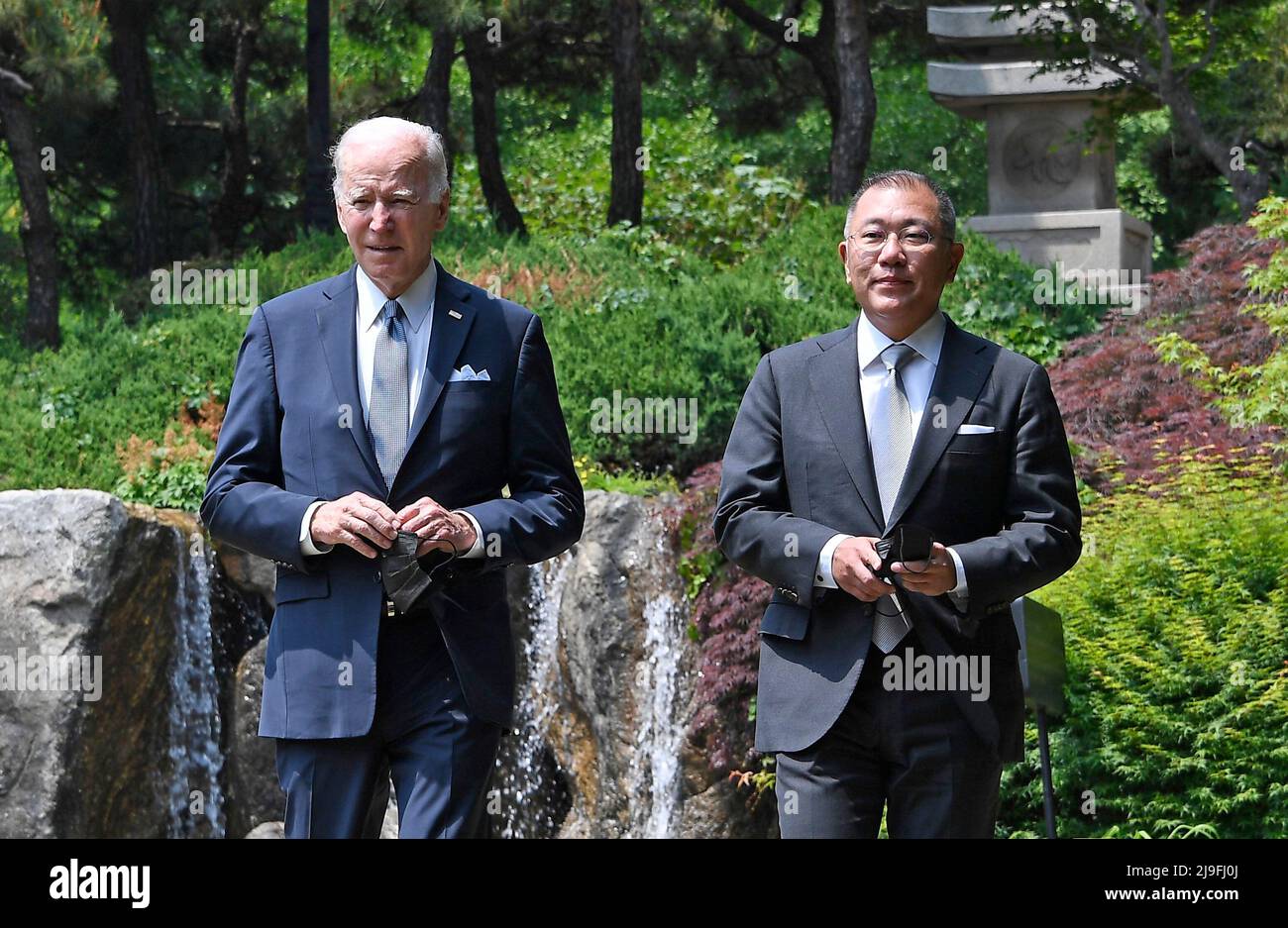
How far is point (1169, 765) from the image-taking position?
8125mm

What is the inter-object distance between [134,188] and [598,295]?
862 cm

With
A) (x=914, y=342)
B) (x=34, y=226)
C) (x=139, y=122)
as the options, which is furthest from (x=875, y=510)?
(x=139, y=122)

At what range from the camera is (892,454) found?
158 inches

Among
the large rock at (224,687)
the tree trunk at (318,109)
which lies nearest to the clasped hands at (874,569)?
the large rock at (224,687)

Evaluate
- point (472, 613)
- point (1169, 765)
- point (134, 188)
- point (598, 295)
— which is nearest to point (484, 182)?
point (134, 188)

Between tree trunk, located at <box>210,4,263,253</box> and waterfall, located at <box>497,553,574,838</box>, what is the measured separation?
41.0ft

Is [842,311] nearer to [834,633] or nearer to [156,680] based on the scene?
[156,680]

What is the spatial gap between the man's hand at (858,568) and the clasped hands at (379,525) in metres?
0.82

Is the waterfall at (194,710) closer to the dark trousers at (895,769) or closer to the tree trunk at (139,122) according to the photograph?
the dark trousers at (895,769)

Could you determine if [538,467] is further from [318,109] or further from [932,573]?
[318,109]

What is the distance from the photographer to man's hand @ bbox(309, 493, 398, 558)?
148 inches

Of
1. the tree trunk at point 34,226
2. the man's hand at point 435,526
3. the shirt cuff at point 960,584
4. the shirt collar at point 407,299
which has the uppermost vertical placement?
the tree trunk at point 34,226

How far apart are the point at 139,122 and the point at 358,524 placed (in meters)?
18.1

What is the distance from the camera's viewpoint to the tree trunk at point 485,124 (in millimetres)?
21594
